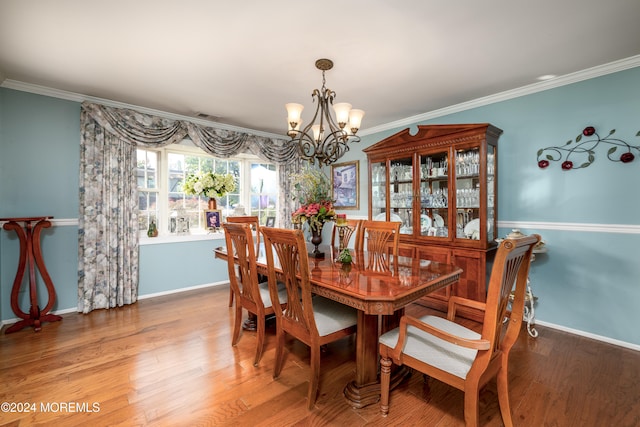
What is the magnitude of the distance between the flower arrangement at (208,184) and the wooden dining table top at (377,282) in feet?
7.32

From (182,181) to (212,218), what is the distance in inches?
26.6

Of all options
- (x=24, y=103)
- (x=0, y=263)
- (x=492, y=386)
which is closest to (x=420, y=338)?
(x=492, y=386)

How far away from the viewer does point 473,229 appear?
3.01 meters

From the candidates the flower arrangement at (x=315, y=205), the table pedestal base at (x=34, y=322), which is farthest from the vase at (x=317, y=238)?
the table pedestal base at (x=34, y=322)

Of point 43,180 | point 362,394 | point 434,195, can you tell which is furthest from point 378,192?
point 43,180

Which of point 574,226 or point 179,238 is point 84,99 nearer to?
point 179,238

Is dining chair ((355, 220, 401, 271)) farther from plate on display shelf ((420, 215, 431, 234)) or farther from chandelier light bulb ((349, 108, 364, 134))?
plate on display shelf ((420, 215, 431, 234))

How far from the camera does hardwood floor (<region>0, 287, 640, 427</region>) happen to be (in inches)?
64.0

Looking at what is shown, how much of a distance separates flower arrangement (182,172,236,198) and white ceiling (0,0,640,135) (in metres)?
1.19

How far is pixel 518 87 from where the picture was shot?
9.46ft

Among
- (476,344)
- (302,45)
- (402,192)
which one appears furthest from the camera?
(402,192)

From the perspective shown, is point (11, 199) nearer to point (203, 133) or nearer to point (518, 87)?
point (203, 133)

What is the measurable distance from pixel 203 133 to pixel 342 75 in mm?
2258

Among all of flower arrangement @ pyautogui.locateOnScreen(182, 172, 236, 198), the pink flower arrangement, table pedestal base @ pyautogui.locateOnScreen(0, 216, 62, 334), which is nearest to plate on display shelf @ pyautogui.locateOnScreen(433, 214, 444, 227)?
the pink flower arrangement
